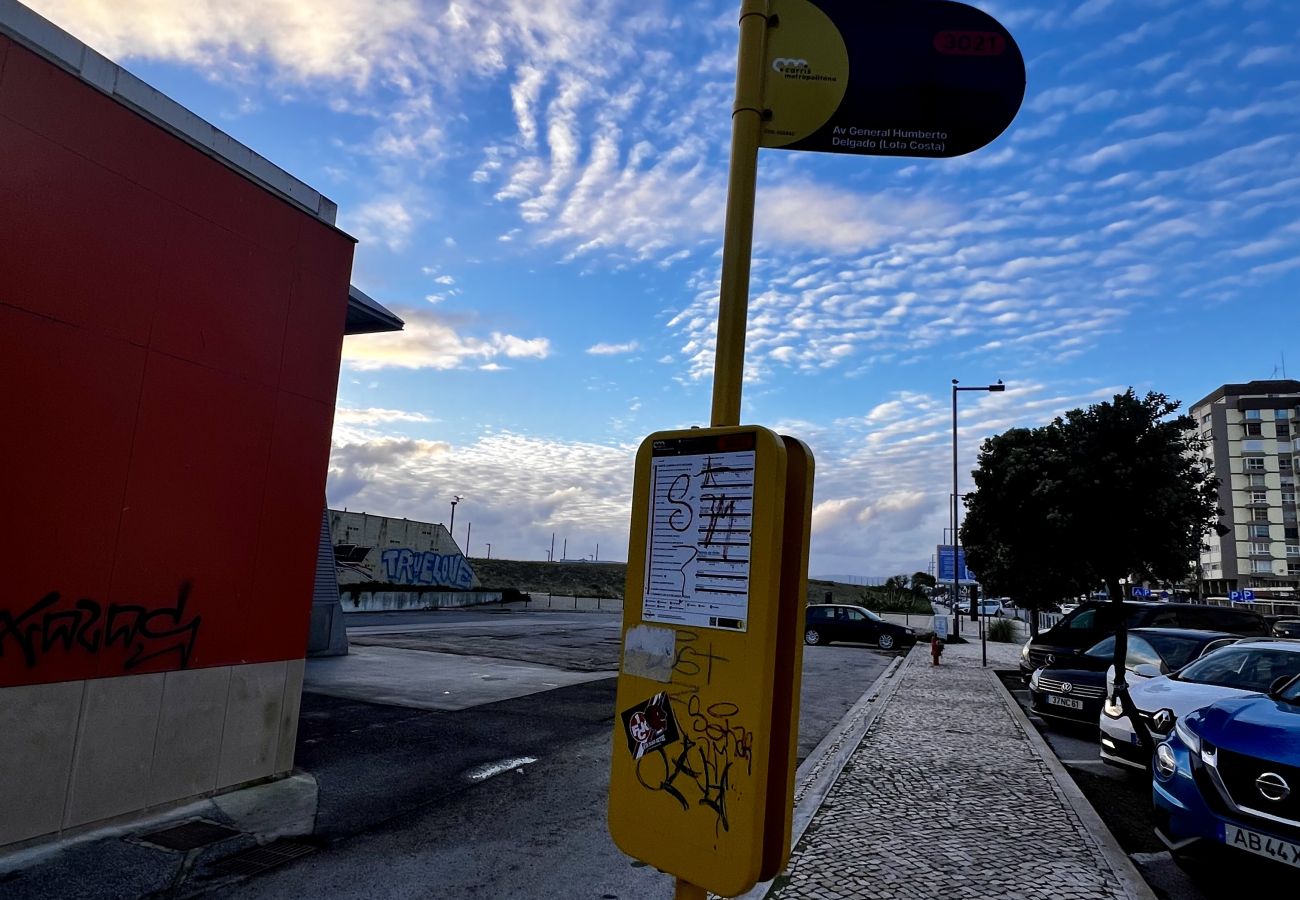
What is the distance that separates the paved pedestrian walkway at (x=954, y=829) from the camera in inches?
178

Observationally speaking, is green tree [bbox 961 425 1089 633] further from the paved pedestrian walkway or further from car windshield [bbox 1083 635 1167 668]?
the paved pedestrian walkway

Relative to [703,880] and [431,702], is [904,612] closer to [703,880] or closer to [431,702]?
[431,702]

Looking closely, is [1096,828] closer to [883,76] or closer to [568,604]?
[883,76]

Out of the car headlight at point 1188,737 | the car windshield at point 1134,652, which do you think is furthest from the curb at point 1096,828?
the car windshield at point 1134,652

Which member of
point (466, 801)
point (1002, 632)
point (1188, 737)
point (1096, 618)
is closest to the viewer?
point (1188, 737)

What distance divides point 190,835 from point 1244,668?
8783mm

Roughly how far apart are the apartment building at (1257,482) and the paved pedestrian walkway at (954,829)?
Result: 8921 centimetres

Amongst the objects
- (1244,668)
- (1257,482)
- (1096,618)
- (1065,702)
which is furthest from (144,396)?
(1257,482)

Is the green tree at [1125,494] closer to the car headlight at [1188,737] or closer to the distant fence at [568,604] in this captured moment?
the car headlight at [1188,737]

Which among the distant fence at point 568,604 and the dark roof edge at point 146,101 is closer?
the dark roof edge at point 146,101

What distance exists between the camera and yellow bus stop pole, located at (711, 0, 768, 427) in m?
2.73

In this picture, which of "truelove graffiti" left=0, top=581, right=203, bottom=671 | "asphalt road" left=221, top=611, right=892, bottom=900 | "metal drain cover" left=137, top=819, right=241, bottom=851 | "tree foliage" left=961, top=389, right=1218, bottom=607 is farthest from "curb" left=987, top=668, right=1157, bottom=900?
"tree foliage" left=961, top=389, right=1218, bottom=607

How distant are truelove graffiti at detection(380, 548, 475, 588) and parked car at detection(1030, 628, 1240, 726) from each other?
103ft

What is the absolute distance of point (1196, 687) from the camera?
7004 mm
